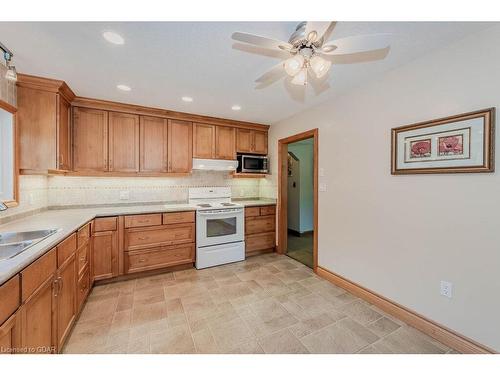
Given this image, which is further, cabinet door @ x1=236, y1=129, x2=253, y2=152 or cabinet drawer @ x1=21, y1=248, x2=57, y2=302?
cabinet door @ x1=236, y1=129, x2=253, y2=152

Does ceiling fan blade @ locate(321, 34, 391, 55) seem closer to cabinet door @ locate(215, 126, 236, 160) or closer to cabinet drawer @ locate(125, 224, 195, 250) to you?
cabinet door @ locate(215, 126, 236, 160)

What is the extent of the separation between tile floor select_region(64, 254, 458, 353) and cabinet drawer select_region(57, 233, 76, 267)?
2.29ft

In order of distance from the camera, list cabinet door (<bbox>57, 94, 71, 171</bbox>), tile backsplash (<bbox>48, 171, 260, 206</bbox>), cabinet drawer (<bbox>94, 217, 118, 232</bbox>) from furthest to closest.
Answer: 1. tile backsplash (<bbox>48, 171, 260, 206</bbox>)
2. cabinet drawer (<bbox>94, 217, 118, 232</bbox>)
3. cabinet door (<bbox>57, 94, 71, 171</bbox>)

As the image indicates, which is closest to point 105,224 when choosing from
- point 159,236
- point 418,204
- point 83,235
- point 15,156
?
point 83,235

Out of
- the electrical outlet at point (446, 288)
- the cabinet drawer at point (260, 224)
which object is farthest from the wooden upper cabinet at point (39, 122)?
the electrical outlet at point (446, 288)

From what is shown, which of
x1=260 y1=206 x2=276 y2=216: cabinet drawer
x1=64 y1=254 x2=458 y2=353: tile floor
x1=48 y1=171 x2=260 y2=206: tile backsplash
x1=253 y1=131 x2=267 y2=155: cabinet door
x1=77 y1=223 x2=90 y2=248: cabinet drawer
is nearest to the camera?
x1=64 y1=254 x2=458 y2=353: tile floor

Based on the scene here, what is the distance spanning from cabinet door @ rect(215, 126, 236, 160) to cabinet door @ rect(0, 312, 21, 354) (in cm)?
293

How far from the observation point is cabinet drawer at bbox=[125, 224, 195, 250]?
9.00 ft

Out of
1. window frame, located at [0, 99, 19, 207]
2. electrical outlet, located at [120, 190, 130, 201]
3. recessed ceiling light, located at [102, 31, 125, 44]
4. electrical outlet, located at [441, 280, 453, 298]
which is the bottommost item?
electrical outlet, located at [441, 280, 453, 298]

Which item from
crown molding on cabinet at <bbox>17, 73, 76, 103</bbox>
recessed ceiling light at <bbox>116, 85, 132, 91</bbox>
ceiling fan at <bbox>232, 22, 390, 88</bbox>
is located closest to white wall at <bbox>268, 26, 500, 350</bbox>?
ceiling fan at <bbox>232, 22, 390, 88</bbox>

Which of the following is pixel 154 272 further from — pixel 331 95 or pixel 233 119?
pixel 331 95

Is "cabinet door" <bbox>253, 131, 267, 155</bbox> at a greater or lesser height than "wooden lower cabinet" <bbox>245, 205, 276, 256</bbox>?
greater

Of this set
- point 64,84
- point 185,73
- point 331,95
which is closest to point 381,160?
point 331,95
